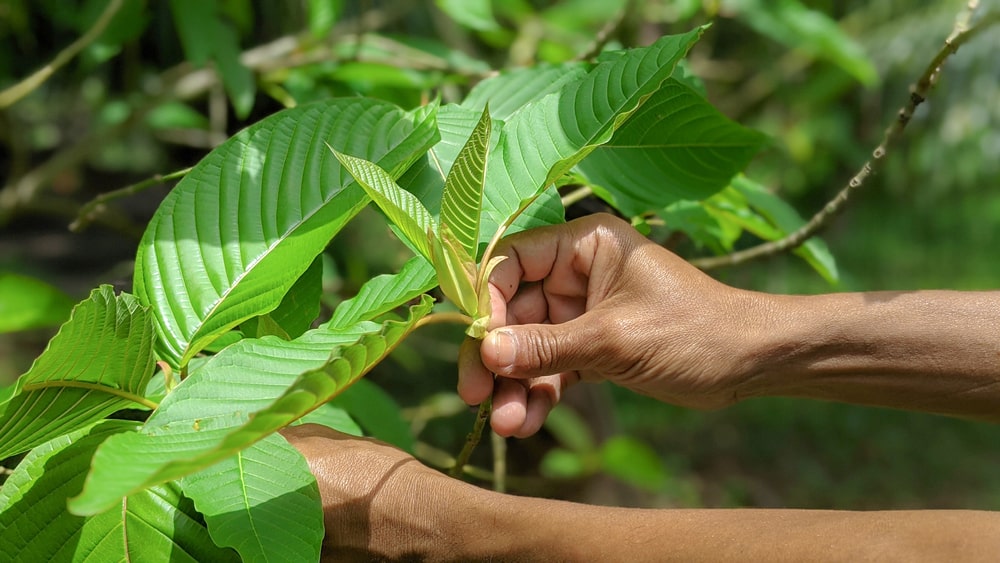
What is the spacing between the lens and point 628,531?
0.92 meters

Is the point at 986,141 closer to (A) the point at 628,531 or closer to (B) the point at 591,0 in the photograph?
(B) the point at 591,0

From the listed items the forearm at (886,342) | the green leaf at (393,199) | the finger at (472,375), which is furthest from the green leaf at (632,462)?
the green leaf at (393,199)

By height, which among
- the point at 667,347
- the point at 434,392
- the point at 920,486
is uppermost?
the point at 667,347

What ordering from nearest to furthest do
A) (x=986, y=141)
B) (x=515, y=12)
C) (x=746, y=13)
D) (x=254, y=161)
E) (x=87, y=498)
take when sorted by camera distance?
(x=87, y=498)
(x=254, y=161)
(x=746, y=13)
(x=515, y=12)
(x=986, y=141)

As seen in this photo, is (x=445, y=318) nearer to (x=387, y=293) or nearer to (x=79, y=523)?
(x=387, y=293)

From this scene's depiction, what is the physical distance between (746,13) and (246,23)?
134 centimetres

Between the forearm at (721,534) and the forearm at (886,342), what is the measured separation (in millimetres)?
320

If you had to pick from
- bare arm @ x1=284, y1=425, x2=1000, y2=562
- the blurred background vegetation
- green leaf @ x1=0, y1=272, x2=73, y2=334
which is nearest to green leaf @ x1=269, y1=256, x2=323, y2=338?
bare arm @ x1=284, y1=425, x2=1000, y2=562

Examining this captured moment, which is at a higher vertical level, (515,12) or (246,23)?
(246,23)

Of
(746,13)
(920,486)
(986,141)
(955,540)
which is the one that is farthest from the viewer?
(986,141)

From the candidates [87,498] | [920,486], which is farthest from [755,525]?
[920,486]

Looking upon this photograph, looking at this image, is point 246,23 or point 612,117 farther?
point 246,23

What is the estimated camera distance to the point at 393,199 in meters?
0.82

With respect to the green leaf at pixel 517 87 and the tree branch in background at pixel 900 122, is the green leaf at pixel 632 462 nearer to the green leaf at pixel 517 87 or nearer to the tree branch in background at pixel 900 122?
the tree branch in background at pixel 900 122
